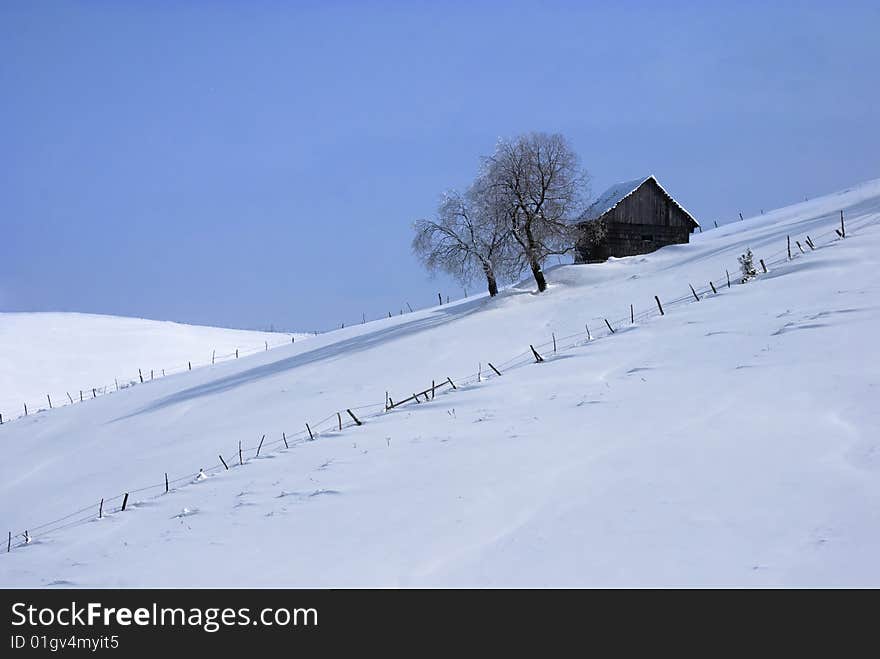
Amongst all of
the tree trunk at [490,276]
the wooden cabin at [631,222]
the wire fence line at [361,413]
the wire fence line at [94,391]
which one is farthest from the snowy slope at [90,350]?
the wire fence line at [361,413]

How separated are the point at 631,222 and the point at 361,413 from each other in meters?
30.0

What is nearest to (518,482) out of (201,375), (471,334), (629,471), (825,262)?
(629,471)

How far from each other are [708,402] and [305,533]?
7.64 metres

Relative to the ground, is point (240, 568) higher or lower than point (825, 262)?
lower

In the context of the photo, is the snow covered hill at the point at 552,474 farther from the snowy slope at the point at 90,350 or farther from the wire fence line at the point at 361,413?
the snowy slope at the point at 90,350

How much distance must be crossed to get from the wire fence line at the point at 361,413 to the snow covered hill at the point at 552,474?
21 centimetres

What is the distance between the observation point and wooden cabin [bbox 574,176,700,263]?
153 feet

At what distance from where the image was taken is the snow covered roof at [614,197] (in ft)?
154

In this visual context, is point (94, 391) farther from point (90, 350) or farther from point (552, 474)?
point (552, 474)

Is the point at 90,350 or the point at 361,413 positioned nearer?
the point at 361,413

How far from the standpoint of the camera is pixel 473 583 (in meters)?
8.66

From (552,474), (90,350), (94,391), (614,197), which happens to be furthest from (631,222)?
(90,350)

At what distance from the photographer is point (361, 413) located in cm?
2344
